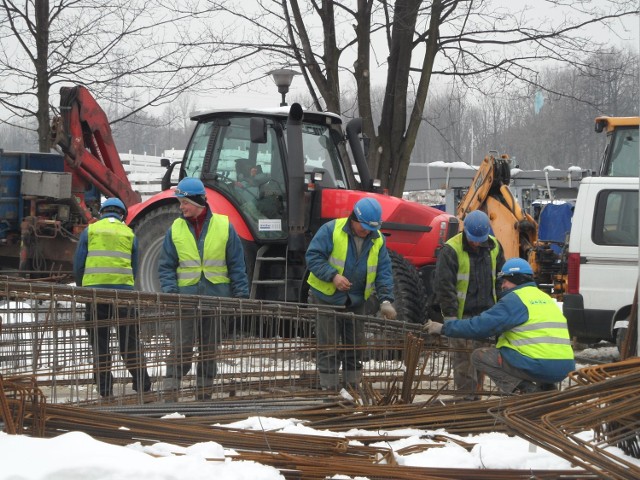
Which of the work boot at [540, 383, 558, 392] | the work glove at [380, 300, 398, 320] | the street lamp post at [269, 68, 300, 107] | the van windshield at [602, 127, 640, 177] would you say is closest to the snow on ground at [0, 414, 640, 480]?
the work boot at [540, 383, 558, 392]

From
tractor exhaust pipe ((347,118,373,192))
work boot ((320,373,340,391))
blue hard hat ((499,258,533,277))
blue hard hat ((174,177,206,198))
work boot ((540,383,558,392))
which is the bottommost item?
work boot ((540,383,558,392))

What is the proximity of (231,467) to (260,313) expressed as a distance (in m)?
3.12

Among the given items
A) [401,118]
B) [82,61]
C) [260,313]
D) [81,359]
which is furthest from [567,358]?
[82,61]

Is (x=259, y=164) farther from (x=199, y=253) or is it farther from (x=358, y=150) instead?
(x=199, y=253)

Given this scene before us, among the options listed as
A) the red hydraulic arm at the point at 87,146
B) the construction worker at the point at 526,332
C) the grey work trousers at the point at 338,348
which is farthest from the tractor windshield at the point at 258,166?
the construction worker at the point at 526,332

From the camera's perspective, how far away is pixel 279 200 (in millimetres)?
11648

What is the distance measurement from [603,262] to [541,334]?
390 centimetres

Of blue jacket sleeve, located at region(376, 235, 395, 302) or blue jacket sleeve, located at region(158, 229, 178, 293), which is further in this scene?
blue jacket sleeve, located at region(376, 235, 395, 302)

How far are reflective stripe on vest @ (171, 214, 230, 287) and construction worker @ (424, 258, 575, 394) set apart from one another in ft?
6.38

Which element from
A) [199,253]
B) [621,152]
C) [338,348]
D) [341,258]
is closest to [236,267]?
[199,253]

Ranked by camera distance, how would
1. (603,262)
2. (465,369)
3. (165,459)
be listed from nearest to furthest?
(165,459) → (465,369) → (603,262)

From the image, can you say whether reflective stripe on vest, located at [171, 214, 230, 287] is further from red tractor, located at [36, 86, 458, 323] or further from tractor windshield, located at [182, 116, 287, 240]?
tractor windshield, located at [182, 116, 287, 240]

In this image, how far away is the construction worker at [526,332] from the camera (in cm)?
726

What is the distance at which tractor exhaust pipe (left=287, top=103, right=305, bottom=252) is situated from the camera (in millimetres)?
11320
